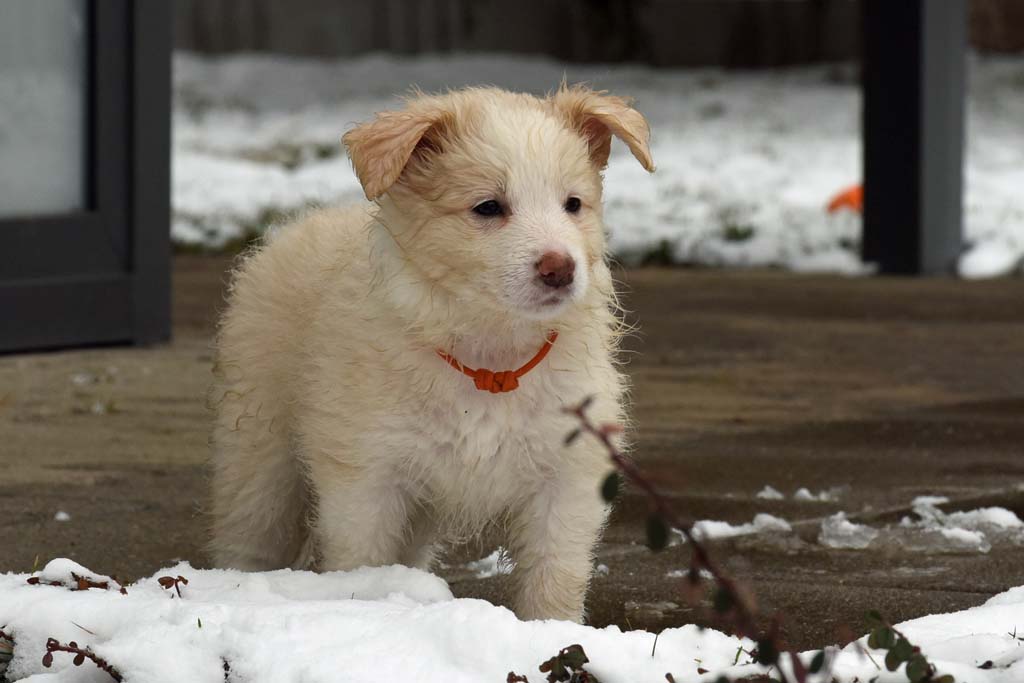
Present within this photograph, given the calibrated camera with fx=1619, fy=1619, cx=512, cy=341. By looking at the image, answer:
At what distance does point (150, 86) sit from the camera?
23.8 ft

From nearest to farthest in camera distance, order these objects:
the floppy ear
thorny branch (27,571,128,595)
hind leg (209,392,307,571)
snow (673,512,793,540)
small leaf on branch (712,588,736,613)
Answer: small leaf on branch (712,588,736,613), thorny branch (27,571,128,595), the floppy ear, hind leg (209,392,307,571), snow (673,512,793,540)

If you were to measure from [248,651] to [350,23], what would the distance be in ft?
52.1

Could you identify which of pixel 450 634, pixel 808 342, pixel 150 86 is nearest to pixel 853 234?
pixel 808 342

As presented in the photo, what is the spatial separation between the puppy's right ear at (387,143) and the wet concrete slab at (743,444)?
39.3 inches

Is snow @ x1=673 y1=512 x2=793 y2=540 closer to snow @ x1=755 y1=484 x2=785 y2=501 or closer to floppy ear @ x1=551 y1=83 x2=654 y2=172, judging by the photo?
snow @ x1=755 y1=484 x2=785 y2=501

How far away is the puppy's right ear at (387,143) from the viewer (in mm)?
3402

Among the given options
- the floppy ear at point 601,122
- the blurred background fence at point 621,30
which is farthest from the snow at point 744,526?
the blurred background fence at point 621,30

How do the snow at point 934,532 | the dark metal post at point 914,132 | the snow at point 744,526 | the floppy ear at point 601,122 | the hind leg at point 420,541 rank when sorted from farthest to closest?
1. the dark metal post at point 914,132
2. the snow at point 744,526
3. the snow at point 934,532
4. the hind leg at point 420,541
5. the floppy ear at point 601,122

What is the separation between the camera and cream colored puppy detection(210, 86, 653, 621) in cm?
341

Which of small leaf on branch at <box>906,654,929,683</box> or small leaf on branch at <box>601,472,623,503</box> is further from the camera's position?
small leaf on branch at <box>906,654,929,683</box>

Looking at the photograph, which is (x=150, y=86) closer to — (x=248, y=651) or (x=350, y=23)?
(x=248, y=651)

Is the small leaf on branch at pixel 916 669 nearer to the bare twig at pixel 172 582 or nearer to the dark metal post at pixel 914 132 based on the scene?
the bare twig at pixel 172 582

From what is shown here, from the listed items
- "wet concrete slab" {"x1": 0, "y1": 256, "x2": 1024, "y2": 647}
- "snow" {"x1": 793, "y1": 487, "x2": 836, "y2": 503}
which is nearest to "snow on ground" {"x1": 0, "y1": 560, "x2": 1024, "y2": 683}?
"wet concrete slab" {"x1": 0, "y1": 256, "x2": 1024, "y2": 647}

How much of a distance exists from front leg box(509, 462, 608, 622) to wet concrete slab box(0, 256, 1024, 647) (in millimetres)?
253
